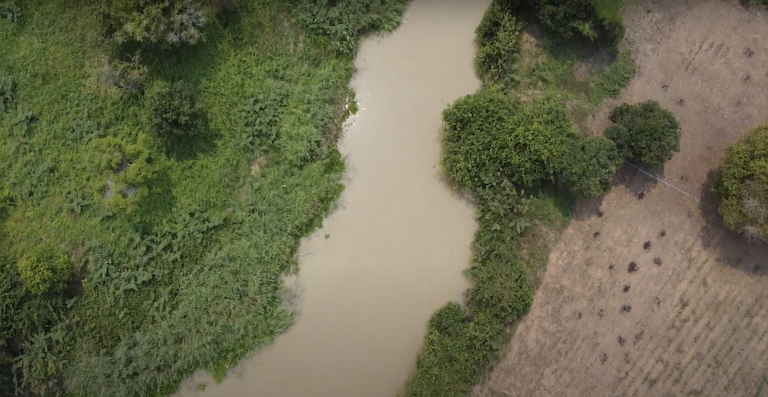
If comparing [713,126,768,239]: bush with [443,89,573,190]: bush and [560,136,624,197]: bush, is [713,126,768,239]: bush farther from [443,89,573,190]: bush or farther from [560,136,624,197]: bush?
[443,89,573,190]: bush

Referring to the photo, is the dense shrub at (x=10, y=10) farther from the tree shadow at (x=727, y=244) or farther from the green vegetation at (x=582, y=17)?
the tree shadow at (x=727, y=244)

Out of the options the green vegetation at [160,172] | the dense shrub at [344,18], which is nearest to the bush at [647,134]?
the dense shrub at [344,18]

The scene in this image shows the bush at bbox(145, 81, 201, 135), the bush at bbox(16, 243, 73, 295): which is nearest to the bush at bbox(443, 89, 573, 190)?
the bush at bbox(145, 81, 201, 135)

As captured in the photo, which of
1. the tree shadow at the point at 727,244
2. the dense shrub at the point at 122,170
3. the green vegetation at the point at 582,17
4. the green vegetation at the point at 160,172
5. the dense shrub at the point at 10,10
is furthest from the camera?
the tree shadow at the point at 727,244

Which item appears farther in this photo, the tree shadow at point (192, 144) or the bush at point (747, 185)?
the tree shadow at point (192, 144)

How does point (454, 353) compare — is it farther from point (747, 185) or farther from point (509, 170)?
point (747, 185)

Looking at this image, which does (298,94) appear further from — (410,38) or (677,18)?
(677,18)
